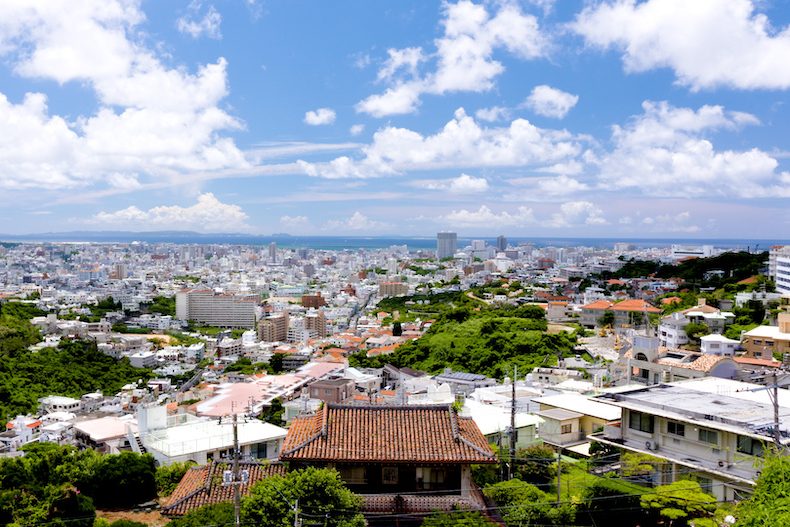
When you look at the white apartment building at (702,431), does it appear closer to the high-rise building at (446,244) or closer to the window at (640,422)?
the window at (640,422)

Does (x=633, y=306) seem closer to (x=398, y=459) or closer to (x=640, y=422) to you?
(x=640, y=422)

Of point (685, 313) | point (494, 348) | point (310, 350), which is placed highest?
point (685, 313)

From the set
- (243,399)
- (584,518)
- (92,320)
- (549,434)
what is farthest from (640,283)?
(92,320)

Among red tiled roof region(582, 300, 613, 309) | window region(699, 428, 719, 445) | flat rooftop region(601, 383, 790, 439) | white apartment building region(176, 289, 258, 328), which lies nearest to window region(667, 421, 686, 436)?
flat rooftop region(601, 383, 790, 439)

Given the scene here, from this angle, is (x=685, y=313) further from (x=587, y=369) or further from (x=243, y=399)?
(x=243, y=399)

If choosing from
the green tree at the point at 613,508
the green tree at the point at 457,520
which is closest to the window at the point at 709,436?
the green tree at the point at 613,508

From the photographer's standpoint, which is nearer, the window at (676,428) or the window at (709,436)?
the window at (709,436)
